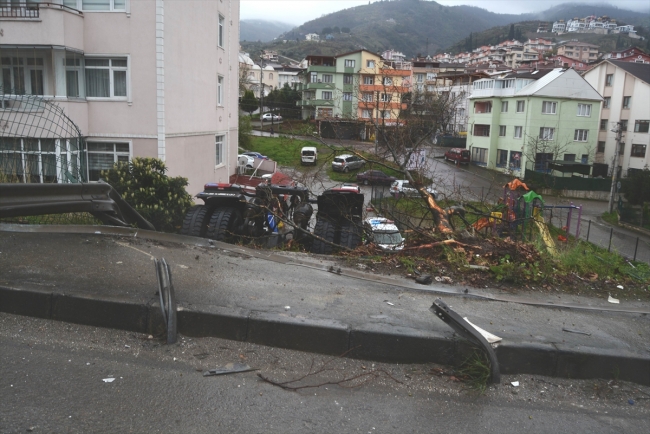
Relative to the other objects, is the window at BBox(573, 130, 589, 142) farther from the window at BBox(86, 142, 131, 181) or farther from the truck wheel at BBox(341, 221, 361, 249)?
the truck wheel at BBox(341, 221, 361, 249)

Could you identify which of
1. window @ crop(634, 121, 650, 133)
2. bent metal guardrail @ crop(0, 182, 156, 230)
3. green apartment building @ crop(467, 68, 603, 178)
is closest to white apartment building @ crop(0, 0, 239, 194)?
bent metal guardrail @ crop(0, 182, 156, 230)

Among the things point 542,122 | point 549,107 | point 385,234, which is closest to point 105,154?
point 385,234

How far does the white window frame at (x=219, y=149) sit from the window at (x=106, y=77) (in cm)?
739

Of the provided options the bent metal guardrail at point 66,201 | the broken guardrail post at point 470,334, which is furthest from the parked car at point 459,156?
the broken guardrail post at point 470,334

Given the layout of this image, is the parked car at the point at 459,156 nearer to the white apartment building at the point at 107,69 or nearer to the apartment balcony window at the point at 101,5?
the white apartment building at the point at 107,69

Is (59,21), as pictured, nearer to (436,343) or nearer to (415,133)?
(415,133)

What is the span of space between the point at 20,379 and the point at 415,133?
1788cm

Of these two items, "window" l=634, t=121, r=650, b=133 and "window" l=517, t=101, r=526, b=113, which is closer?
"window" l=634, t=121, r=650, b=133

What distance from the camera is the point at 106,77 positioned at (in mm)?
19875

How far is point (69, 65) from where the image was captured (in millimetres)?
19438

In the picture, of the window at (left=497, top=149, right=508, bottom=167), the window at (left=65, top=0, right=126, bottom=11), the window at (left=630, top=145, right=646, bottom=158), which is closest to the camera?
the window at (left=65, top=0, right=126, bottom=11)

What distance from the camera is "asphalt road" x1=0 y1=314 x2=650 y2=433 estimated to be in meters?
3.21

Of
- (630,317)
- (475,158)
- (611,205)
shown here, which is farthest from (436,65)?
(630,317)

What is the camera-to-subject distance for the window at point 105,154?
66.0 ft
